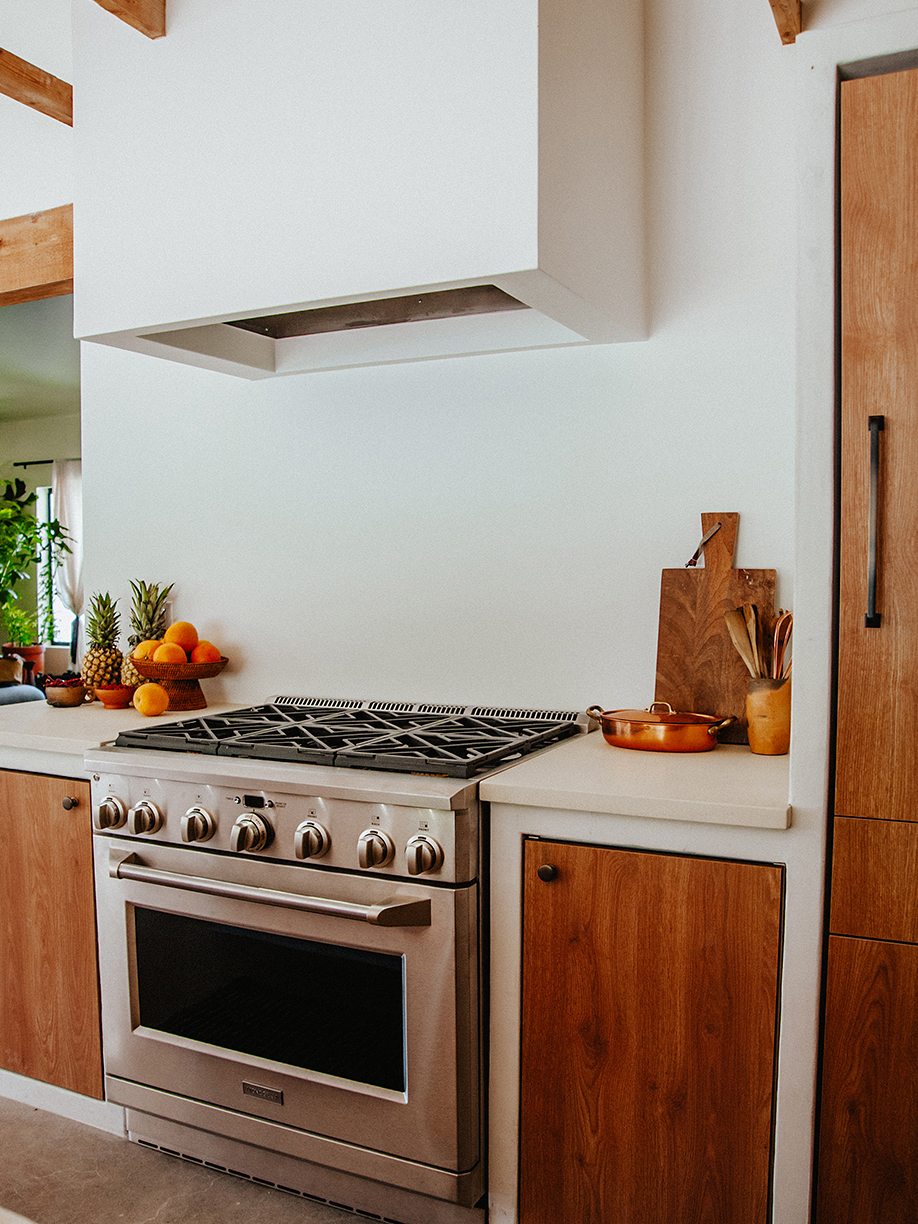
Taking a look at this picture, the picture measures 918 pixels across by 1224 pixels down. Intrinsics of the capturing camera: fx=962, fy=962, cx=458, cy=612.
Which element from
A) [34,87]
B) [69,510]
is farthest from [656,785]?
[69,510]

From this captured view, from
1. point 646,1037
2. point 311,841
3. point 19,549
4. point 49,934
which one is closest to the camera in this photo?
point 646,1037

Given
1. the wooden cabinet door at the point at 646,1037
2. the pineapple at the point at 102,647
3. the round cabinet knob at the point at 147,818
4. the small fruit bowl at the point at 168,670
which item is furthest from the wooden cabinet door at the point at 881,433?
the pineapple at the point at 102,647

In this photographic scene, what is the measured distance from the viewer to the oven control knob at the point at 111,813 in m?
1.95

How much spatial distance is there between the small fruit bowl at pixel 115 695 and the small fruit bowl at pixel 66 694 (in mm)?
85

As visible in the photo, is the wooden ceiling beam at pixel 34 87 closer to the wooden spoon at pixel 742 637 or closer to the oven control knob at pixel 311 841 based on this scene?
the oven control knob at pixel 311 841

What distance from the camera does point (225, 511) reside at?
8.76 ft

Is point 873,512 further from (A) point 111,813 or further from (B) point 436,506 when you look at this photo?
(A) point 111,813

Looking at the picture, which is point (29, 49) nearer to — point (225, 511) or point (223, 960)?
point (225, 511)

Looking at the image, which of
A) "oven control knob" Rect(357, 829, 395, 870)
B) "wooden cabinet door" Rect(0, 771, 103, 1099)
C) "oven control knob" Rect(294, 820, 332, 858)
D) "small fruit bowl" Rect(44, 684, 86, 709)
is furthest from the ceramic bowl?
"oven control knob" Rect(357, 829, 395, 870)

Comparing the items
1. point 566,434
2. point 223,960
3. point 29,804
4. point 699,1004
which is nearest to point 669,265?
point 566,434

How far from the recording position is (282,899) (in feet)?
5.70

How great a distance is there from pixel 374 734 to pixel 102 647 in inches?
42.3

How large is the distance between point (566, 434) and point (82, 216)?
117 cm

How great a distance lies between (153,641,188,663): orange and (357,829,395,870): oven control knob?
41.2 inches
